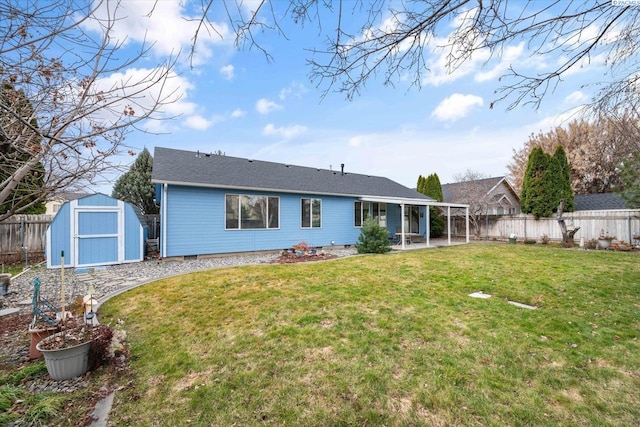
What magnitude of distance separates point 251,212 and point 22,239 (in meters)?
8.02

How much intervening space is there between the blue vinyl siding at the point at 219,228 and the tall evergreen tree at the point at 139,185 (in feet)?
35.1

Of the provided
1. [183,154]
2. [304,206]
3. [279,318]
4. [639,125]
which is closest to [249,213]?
[304,206]

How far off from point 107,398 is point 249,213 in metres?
8.83

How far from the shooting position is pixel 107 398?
Answer: 8.59ft

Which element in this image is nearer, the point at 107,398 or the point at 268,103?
the point at 107,398

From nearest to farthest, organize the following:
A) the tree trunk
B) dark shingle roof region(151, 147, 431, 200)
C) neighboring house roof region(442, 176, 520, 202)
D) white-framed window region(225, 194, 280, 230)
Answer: dark shingle roof region(151, 147, 431, 200), white-framed window region(225, 194, 280, 230), the tree trunk, neighboring house roof region(442, 176, 520, 202)

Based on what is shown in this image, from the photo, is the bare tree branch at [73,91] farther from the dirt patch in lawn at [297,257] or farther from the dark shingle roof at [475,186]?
the dark shingle roof at [475,186]

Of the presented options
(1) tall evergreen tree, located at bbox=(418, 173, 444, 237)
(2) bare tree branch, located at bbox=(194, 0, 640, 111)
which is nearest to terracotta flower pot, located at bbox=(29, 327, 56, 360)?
(2) bare tree branch, located at bbox=(194, 0, 640, 111)

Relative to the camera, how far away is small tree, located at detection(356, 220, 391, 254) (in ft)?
37.5

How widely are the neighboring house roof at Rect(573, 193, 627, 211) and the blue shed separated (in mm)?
26084

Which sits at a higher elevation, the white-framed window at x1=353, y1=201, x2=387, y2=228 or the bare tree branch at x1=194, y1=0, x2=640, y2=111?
the bare tree branch at x1=194, y1=0, x2=640, y2=111

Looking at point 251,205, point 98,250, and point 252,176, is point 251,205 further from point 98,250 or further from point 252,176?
point 98,250

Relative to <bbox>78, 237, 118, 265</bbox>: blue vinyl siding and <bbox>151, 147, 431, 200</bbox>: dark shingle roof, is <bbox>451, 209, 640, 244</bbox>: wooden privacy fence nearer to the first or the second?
<bbox>151, 147, 431, 200</bbox>: dark shingle roof

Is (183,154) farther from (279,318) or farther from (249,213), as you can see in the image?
(279,318)
